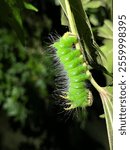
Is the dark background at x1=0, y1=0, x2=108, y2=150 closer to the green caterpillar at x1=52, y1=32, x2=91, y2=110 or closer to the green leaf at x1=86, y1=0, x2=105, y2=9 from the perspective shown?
the green leaf at x1=86, y1=0, x2=105, y2=9

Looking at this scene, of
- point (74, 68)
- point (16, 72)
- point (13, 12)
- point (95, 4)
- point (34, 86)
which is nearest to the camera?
point (74, 68)

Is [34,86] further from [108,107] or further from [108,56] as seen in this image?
[108,107]

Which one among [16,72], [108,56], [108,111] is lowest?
[108,111]

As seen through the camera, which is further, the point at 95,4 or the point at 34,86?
the point at 34,86

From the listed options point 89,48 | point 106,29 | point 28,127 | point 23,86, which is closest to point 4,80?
point 23,86

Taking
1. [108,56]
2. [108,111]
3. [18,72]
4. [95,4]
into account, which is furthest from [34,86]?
[108,111]

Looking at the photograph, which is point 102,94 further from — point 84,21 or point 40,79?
point 40,79

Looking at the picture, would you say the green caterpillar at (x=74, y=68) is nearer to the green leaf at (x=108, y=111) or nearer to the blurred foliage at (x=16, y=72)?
the green leaf at (x=108, y=111)

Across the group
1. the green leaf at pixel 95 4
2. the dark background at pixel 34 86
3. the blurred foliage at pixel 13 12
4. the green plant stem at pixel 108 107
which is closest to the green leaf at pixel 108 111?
the green plant stem at pixel 108 107
